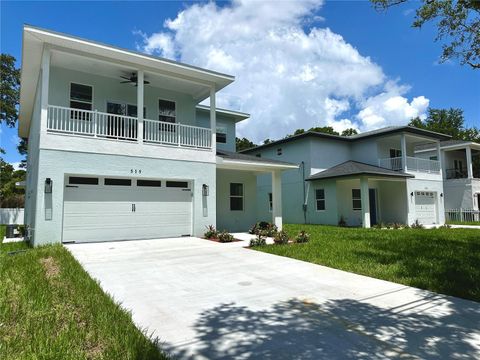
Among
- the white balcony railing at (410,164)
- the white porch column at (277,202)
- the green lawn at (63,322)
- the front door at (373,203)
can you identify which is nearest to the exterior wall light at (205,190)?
the white porch column at (277,202)

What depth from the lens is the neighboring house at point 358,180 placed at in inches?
833

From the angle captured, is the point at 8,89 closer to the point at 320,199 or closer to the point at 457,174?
the point at 320,199

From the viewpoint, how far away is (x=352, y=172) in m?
19.2

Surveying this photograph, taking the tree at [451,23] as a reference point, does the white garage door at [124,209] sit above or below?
below

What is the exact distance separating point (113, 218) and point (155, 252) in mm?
3134

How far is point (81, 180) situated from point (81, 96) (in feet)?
12.6

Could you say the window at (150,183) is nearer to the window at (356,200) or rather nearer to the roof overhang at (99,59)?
the roof overhang at (99,59)

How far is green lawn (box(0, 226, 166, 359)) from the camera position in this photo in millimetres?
3211

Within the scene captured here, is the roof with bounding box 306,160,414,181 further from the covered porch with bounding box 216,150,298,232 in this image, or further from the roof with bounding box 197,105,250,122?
the roof with bounding box 197,105,250,122

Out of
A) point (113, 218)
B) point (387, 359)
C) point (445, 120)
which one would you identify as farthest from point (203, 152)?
point (445, 120)

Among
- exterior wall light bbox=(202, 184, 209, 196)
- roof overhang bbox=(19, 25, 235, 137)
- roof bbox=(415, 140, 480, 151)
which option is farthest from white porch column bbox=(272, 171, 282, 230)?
roof bbox=(415, 140, 480, 151)

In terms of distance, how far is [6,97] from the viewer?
28812 millimetres

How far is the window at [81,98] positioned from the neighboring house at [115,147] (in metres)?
0.04

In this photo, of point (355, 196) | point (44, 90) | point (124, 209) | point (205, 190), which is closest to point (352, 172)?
point (355, 196)
